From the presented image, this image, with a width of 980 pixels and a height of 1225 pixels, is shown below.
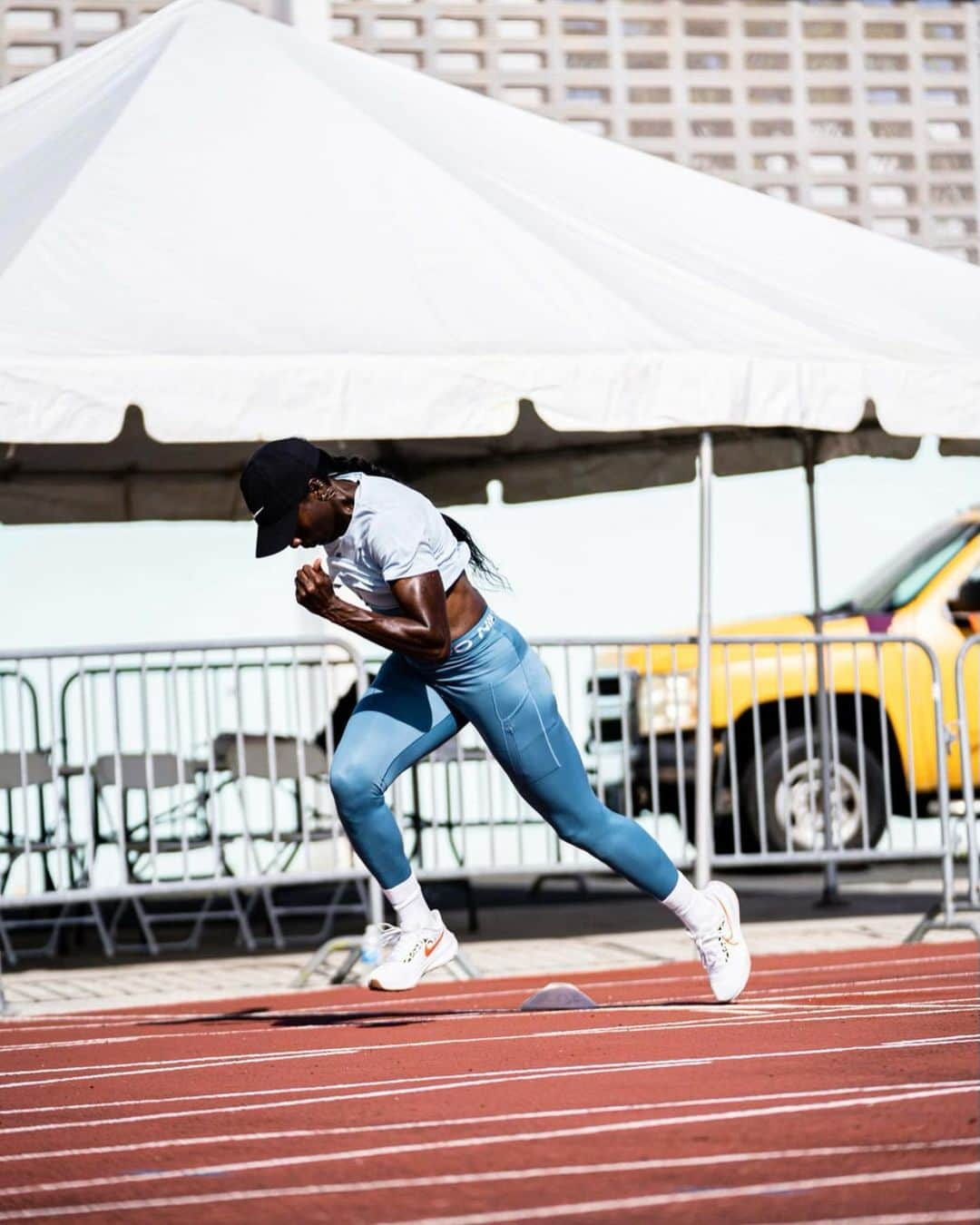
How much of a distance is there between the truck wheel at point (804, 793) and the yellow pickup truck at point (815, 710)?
0.5 inches

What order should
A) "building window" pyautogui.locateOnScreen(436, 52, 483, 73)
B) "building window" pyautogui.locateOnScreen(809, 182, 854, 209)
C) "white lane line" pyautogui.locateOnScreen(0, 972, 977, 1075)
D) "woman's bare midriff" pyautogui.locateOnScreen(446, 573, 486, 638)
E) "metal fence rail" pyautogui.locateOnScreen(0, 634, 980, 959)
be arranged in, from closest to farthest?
1. "woman's bare midriff" pyautogui.locateOnScreen(446, 573, 486, 638)
2. "white lane line" pyautogui.locateOnScreen(0, 972, 977, 1075)
3. "metal fence rail" pyautogui.locateOnScreen(0, 634, 980, 959)
4. "building window" pyautogui.locateOnScreen(436, 52, 483, 73)
5. "building window" pyautogui.locateOnScreen(809, 182, 854, 209)

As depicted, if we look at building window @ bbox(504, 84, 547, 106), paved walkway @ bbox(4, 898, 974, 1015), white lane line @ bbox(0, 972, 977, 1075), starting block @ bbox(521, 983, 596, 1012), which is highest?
building window @ bbox(504, 84, 547, 106)

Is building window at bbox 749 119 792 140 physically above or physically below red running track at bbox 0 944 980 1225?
above

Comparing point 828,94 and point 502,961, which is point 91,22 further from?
point 502,961

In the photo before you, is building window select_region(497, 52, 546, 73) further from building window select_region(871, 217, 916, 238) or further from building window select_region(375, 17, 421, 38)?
building window select_region(871, 217, 916, 238)

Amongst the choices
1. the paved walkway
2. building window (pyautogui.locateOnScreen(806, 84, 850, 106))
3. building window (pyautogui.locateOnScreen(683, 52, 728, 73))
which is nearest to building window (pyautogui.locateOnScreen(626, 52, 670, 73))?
building window (pyautogui.locateOnScreen(683, 52, 728, 73))

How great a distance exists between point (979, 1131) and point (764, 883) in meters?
9.99

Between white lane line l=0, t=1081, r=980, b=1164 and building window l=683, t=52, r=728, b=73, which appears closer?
white lane line l=0, t=1081, r=980, b=1164

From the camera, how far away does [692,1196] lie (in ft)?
13.1

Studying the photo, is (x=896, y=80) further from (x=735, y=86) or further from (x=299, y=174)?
(x=299, y=174)

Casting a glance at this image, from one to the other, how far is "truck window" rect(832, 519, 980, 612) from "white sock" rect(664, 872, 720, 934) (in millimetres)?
6619

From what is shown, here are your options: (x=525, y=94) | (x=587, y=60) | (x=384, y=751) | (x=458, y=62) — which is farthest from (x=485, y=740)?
(x=587, y=60)

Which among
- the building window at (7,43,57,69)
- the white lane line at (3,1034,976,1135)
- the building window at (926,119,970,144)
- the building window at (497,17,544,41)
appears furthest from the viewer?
the building window at (926,119,970,144)

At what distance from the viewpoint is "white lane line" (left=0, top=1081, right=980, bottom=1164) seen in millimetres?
4879
